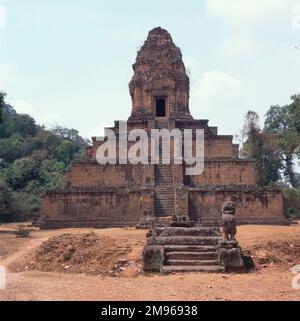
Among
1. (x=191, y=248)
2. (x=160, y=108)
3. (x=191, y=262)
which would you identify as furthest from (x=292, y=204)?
(x=191, y=262)

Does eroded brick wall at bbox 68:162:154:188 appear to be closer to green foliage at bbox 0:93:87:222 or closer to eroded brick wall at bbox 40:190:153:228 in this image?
green foliage at bbox 0:93:87:222

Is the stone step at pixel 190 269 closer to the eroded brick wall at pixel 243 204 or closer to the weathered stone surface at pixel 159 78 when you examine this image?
the eroded brick wall at pixel 243 204

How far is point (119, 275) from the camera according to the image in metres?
11.6

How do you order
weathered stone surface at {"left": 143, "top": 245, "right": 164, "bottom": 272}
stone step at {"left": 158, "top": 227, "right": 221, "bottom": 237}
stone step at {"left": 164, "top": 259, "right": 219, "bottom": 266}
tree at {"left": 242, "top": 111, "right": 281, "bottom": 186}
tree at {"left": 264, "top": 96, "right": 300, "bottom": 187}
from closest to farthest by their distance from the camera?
weathered stone surface at {"left": 143, "top": 245, "right": 164, "bottom": 272} → stone step at {"left": 164, "top": 259, "right": 219, "bottom": 266} → stone step at {"left": 158, "top": 227, "right": 221, "bottom": 237} → tree at {"left": 264, "top": 96, "right": 300, "bottom": 187} → tree at {"left": 242, "top": 111, "right": 281, "bottom": 186}

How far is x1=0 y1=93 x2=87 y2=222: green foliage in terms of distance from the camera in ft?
106

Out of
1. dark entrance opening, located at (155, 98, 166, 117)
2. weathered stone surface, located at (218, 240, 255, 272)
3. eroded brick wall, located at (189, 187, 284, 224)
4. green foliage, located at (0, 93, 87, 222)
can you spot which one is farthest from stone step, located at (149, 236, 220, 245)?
dark entrance opening, located at (155, 98, 166, 117)

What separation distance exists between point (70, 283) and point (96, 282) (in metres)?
0.60

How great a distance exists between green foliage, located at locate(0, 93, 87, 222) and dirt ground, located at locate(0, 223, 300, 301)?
1079 centimetres

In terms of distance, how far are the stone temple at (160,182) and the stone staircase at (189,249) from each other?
19.0 ft

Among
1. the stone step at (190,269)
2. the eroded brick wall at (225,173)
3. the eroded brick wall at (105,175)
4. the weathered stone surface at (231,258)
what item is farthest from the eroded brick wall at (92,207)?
the stone step at (190,269)

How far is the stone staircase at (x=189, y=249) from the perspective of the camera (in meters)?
11.6

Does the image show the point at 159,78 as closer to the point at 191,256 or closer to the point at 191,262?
the point at 191,256

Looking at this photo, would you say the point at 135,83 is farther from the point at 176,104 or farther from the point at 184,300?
the point at 184,300

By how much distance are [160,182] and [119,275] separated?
500 inches
